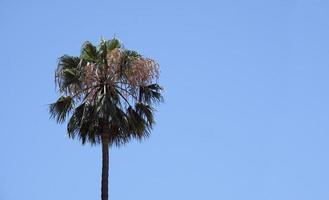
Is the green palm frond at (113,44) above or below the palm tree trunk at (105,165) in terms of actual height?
above

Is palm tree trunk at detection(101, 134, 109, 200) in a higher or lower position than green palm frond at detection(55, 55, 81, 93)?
lower

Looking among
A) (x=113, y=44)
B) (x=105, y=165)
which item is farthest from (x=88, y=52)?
(x=105, y=165)

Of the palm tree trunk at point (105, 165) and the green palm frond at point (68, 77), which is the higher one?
the green palm frond at point (68, 77)

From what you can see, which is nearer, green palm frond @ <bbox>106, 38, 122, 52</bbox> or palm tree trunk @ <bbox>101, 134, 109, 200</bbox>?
palm tree trunk @ <bbox>101, 134, 109, 200</bbox>

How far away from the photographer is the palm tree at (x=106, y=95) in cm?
3853

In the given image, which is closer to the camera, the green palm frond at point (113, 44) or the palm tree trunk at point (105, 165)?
the palm tree trunk at point (105, 165)

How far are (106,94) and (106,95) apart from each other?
0.17 ft

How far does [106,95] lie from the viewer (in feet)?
126

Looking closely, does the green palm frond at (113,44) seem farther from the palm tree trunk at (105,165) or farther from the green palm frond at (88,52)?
the palm tree trunk at (105,165)

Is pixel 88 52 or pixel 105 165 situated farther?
pixel 88 52

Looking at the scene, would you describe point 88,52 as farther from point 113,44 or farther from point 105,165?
point 105,165

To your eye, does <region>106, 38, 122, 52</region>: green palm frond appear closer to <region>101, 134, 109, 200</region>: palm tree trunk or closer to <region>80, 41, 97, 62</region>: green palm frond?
<region>80, 41, 97, 62</region>: green palm frond

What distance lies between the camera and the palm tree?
126 feet

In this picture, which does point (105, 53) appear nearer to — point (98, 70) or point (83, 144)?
point (98, 70)
